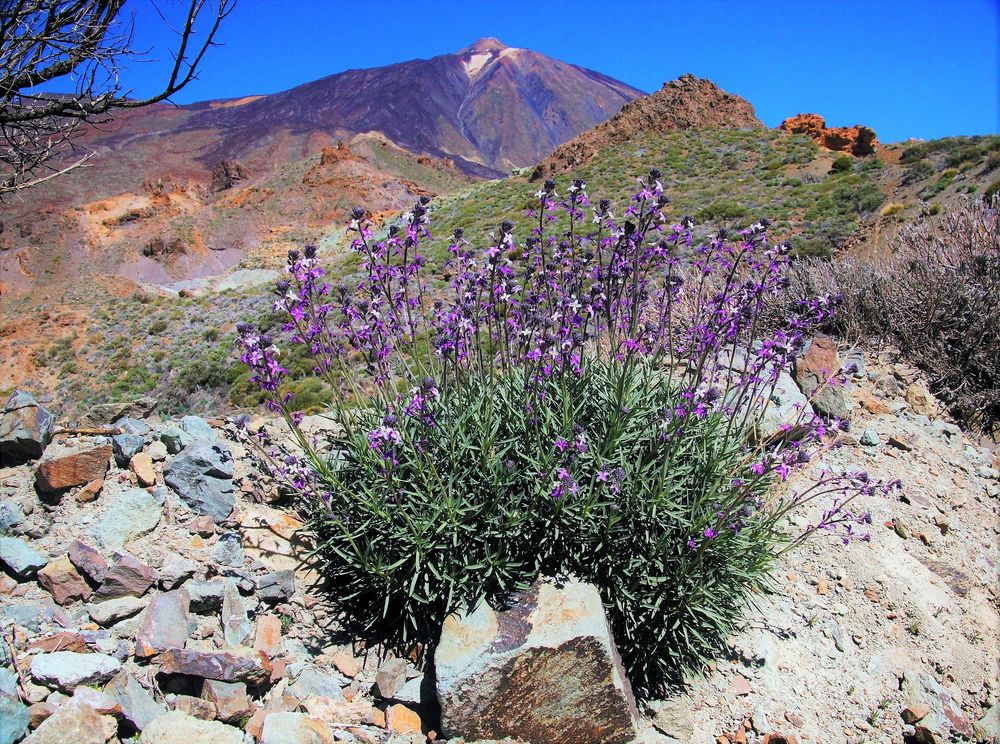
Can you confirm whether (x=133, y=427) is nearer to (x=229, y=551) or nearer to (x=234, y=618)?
(x=229, y=551)

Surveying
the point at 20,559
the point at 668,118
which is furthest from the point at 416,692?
the point at 668,118

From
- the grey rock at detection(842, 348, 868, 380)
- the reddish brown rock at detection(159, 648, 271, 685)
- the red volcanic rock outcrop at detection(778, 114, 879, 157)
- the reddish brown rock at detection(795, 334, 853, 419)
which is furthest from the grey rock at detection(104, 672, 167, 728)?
the red volcanic rock outcrop at detection(778, 114, 879, 157)

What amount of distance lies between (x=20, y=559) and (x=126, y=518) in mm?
617

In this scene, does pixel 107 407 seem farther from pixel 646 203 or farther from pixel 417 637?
pixel 646 203

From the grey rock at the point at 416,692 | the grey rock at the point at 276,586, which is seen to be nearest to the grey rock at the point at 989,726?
the grey rock at the point at 416,692

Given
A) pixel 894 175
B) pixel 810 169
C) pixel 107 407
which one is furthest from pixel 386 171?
pixel 107 407

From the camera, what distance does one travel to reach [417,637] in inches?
148

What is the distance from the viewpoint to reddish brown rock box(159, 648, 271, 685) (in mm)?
3002

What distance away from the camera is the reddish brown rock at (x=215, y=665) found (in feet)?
9.85

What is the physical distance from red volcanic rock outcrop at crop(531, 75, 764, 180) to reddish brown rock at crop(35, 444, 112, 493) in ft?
152

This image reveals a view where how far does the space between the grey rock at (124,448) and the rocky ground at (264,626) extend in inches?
0.5

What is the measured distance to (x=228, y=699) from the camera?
295cm

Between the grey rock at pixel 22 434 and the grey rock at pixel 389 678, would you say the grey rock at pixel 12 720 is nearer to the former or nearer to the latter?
the grey rock at pixel 389 678

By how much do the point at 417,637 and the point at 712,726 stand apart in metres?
1.79
